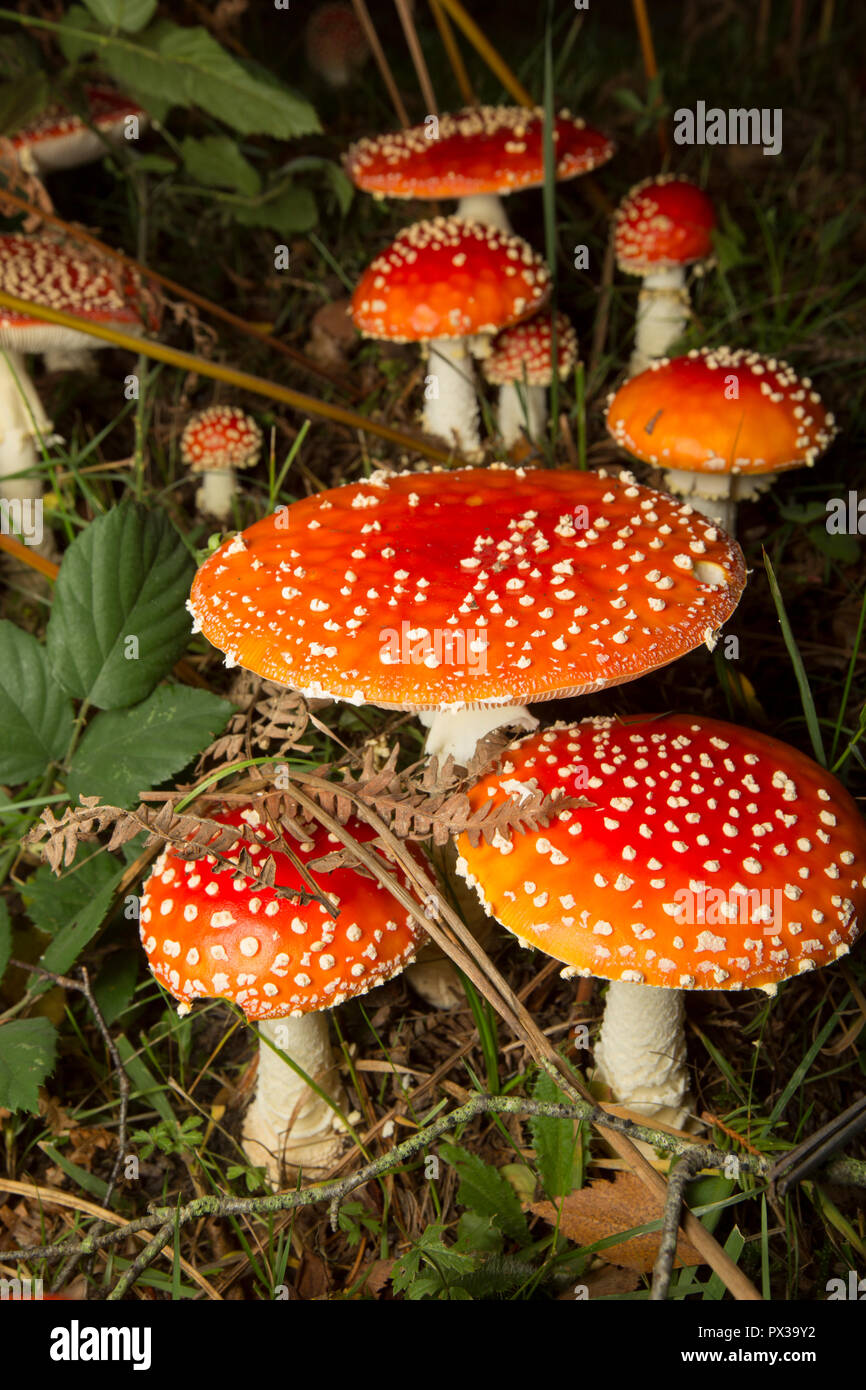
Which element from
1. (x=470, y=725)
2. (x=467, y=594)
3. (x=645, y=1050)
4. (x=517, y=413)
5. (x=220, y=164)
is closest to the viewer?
(x=467, y=594)

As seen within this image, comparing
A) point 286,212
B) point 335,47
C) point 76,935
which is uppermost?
point 335,47

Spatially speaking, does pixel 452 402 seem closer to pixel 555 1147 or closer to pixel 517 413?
pixel 517 413

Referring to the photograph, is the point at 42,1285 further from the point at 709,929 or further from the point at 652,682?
the point at 652,682

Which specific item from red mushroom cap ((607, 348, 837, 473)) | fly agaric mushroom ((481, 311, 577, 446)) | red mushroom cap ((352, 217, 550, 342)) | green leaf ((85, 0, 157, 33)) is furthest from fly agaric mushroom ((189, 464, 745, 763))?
green leaf ((85, 0, 157, 33))

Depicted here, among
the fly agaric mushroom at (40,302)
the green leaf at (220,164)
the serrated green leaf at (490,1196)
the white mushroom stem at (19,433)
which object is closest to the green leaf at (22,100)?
the fly agaric mushroom at (40,302)

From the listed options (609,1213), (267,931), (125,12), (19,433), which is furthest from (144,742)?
(125,12)

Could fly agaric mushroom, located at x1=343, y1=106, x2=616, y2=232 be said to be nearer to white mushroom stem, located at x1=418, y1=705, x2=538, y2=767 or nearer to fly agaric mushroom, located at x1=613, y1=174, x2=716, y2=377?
fly agaric mushroom, located at x1=613, y1=174, x2=716, y2=377

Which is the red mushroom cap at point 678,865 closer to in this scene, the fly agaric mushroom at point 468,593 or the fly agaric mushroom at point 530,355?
the fly agaric mushroom at point 468,593
